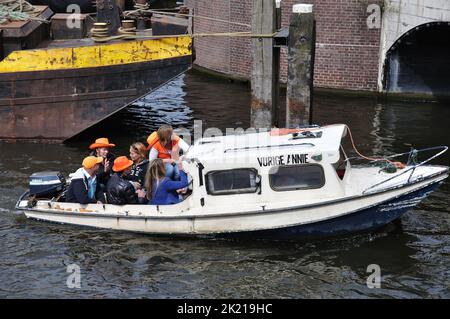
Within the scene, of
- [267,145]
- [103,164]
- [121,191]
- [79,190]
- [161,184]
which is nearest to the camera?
[267,145]

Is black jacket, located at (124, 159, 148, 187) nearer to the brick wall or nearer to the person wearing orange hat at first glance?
the person wearing orange hat

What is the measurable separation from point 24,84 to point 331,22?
8.35 m

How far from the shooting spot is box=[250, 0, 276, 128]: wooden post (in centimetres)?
1503

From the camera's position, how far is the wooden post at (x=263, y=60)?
49.3ft

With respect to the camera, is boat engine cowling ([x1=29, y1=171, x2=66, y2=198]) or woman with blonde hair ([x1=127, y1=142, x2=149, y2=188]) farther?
boat engine cowling ([x1=29, y1=171, x2=66, y2=198])

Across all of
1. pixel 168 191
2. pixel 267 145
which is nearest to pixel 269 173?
pixel 267 145

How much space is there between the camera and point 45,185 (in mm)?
13312

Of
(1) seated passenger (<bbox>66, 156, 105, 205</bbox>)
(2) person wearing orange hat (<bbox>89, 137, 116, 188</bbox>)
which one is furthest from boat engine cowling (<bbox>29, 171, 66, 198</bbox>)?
(2) person wearing orange hat (<bbox>89, 137, 116, 188</bbox>)

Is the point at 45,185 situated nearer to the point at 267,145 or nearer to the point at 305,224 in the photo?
the point at 267,145

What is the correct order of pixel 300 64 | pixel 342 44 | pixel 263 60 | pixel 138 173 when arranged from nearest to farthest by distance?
pixel 138 173, pixel 300 64, pixel 263 60, pixel 342 44

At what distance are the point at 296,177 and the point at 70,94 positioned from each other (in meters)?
7.11

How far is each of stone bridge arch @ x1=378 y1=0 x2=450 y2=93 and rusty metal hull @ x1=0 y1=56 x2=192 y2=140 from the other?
5959 millimetres

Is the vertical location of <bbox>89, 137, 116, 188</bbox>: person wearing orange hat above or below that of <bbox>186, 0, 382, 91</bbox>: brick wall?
below
